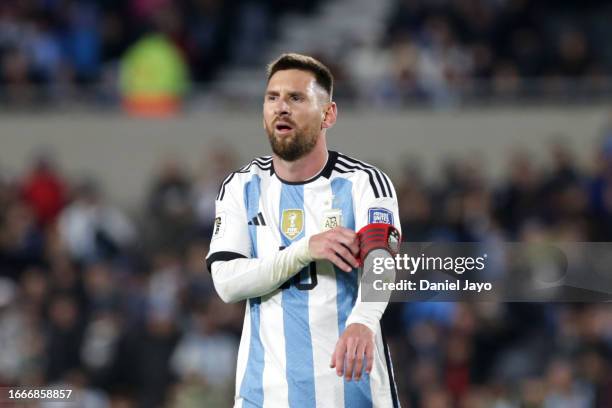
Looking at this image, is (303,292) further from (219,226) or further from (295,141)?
(295,141)

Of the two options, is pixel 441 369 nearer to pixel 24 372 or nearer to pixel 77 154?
pixel 24 372

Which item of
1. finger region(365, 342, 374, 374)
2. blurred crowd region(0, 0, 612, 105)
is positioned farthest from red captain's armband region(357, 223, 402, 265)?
blurred crowd region(0, 0, 612, 105)

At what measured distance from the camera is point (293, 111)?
4.71 m

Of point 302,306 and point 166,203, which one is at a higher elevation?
point 166,203

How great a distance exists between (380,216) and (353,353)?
21.0 inches

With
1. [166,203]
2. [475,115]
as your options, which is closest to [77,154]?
[166,203]

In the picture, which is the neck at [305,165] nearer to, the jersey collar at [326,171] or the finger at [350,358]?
the jersey collar at [326,171]

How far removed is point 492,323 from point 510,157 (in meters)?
2.85

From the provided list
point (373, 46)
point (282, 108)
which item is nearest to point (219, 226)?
point (282, 108)

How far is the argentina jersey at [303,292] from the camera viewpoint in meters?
4.67

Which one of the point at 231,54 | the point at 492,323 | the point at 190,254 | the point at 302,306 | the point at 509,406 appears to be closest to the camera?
the point at 302,306

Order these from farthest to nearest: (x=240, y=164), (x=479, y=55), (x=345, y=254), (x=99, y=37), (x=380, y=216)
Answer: (x=99, y=37) < (x=479, y=55) < (x=240, y=164) < (x=380, y=216) < (x=345, y=254)

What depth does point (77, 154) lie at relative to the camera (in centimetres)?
1400

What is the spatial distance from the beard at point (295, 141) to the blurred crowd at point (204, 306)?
17.6 ft
